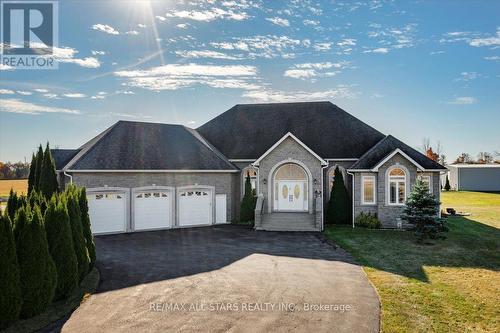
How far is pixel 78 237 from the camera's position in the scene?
13.3 m

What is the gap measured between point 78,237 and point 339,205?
17.9 metres

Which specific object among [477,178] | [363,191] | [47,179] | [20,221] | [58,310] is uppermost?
[47,179]

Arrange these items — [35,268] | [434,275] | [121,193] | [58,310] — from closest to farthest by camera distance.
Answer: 1. [35,268]
2. [58,310]
3. [434,275]
4. [121,193]

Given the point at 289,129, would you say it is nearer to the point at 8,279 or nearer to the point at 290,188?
the point at 290,188

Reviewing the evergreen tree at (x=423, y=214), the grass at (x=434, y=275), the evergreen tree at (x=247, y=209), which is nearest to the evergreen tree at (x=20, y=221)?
the grass at (x=434, y=275)

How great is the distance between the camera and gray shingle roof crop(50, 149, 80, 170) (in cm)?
2730

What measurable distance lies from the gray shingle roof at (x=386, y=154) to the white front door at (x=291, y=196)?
3792mm

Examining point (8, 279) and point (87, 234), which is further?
point (87, 234)

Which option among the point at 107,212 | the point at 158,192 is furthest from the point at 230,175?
the point at 107,212

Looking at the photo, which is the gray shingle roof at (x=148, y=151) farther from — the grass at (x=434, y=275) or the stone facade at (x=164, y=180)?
the grass at (x=434, y=275)

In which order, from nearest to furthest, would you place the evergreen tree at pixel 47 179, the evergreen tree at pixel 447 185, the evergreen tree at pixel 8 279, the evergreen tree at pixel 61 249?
the evergreen tree at pixel 8 279 → the evergreen tree at pixel 61 249 → the evergreen tree at pixel 47 179 → the evergreen tree at pixel 447 185

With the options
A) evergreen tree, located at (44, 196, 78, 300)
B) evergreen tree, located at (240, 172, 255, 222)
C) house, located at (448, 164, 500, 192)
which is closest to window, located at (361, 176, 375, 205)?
evergreen tree, located at (240, 172, 255, 222)

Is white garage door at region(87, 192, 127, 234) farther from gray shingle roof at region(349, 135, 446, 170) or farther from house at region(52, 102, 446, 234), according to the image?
gray shingle roof at region(349, 135, 446, 170)

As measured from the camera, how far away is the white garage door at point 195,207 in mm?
24922
